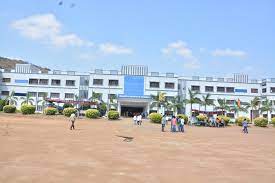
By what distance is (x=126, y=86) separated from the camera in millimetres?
64125

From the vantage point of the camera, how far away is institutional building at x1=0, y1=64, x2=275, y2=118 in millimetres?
64000

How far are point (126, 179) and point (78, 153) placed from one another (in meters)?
5.08

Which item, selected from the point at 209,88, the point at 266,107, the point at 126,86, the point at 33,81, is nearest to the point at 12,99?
the point at 33,81

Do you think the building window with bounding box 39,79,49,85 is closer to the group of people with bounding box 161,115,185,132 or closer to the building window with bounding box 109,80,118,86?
the building window with bounding box 109,80,118,86

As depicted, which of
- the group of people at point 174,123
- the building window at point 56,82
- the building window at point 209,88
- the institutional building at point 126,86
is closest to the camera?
the group of people at point 174,123

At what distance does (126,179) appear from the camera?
30.1 feet

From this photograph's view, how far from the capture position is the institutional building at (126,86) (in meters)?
64.0

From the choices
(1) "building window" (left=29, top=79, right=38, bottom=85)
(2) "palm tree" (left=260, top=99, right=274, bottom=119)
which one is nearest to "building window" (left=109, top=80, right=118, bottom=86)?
(1) "building window" (left=29, top=79, right=38, bottom=85)

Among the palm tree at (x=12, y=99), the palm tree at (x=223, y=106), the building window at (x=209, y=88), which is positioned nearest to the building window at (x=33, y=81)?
the palm tree at (x=12, y=99)

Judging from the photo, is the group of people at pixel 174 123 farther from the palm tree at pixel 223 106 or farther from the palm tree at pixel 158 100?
the palm tree at pixel 223 106

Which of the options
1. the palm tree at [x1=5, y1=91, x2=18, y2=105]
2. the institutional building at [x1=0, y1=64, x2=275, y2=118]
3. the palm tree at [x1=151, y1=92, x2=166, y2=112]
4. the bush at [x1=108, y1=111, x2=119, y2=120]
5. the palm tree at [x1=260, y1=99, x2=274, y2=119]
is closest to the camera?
the bush at [x1=108, y1=111, x2=119, y2=120]

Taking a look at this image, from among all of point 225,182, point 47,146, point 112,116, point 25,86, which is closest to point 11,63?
point 25,86

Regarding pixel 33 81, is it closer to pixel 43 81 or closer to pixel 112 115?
pixel 43 81

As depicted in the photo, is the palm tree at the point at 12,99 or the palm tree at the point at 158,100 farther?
the palm tree at the point at 12,99
